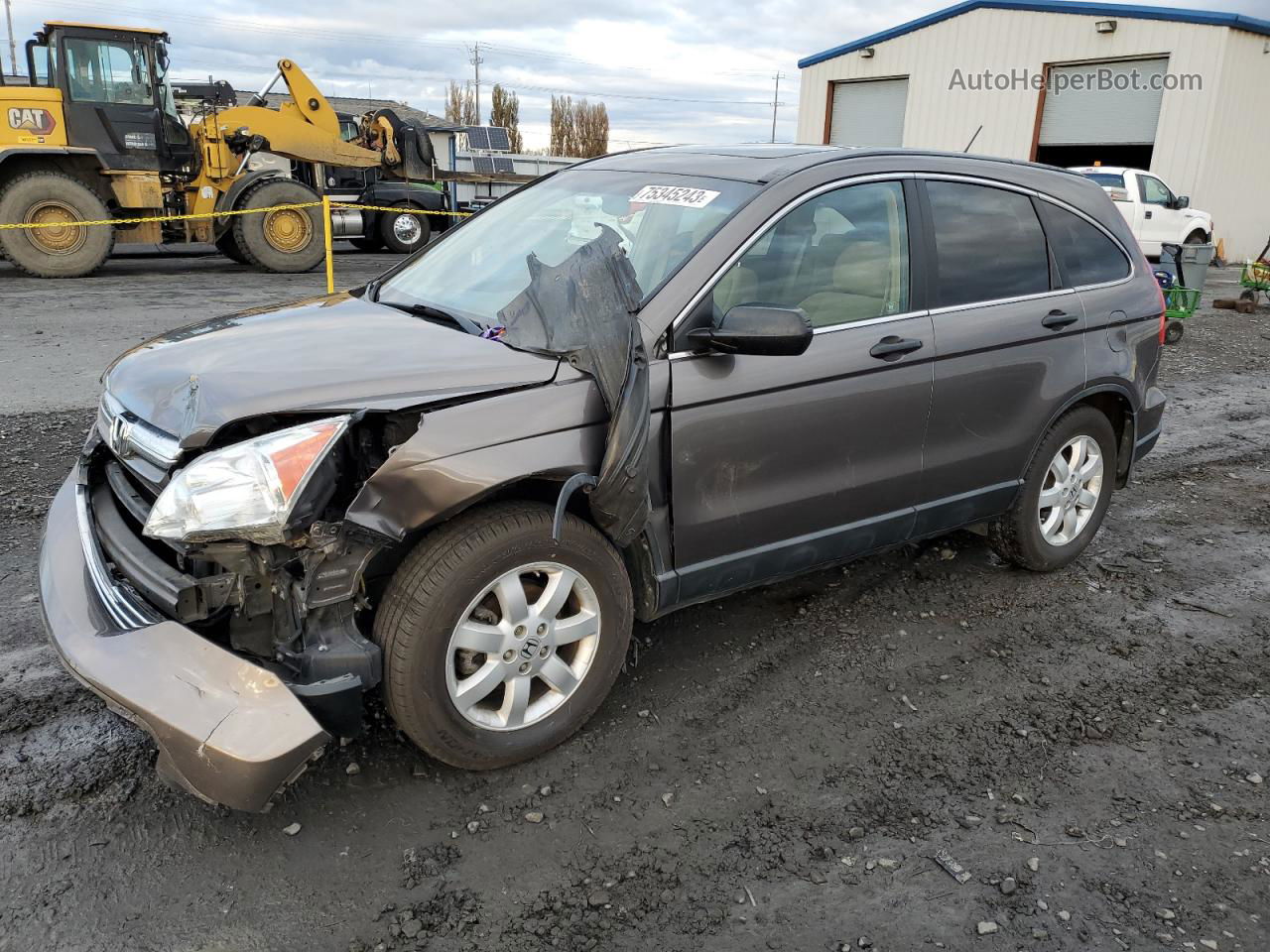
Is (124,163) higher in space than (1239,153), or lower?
lower

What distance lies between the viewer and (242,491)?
244 centimetres

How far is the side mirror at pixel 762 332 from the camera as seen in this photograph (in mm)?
2949

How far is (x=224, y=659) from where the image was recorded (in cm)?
240

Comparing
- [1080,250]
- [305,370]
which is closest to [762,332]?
[305,370]

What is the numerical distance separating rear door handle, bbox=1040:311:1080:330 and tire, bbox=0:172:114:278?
13183mm

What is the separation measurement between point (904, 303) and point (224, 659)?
2.59 m

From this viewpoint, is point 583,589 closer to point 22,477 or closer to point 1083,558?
point 1083,558

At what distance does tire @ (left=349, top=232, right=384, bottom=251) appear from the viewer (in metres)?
17.6

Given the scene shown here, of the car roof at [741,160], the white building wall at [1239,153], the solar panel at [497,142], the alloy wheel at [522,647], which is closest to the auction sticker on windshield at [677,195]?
the car roof at [741,160]

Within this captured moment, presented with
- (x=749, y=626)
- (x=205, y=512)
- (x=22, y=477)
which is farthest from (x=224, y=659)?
(x=22, y=477)

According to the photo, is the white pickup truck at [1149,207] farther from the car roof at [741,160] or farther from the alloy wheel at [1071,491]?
the car roof at [741,160]

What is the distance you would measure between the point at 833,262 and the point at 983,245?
809 mm

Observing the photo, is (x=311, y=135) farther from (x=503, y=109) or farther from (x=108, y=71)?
(x=503, y=109)

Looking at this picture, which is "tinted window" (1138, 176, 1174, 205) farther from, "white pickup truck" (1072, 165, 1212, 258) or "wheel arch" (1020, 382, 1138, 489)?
"wheel arch" (1020, 382, 1138, 489)
